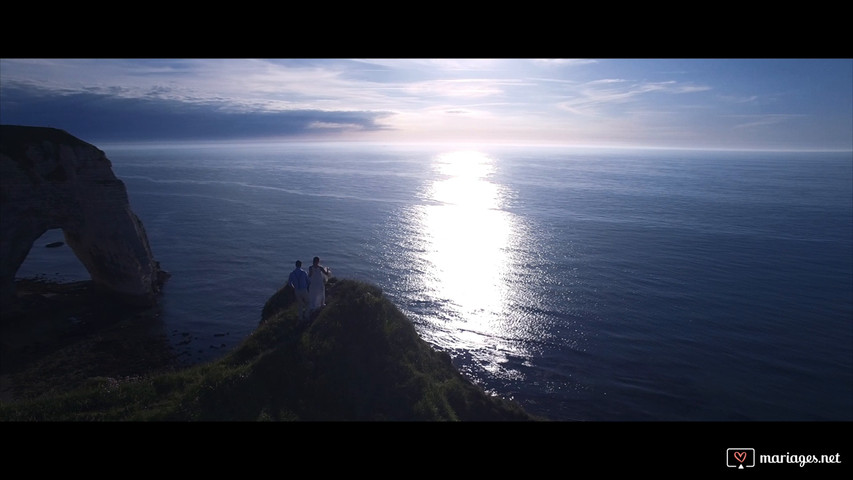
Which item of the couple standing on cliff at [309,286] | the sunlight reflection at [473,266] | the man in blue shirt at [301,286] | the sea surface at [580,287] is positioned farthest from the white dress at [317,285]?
the sunlight reflection at [473,266]

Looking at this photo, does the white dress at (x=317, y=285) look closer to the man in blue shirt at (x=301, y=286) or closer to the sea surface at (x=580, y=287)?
the man in blue shirt at (x=301, y=286)

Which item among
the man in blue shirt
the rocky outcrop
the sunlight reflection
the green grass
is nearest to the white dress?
the man in blue shirt

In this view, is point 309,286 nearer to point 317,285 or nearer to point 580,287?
point 317,285

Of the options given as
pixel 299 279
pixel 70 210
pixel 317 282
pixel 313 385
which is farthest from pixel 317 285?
pixel 70 210

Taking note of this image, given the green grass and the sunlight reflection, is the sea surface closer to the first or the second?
the sunlight reflection

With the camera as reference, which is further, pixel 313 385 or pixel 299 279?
pixel 299 279
